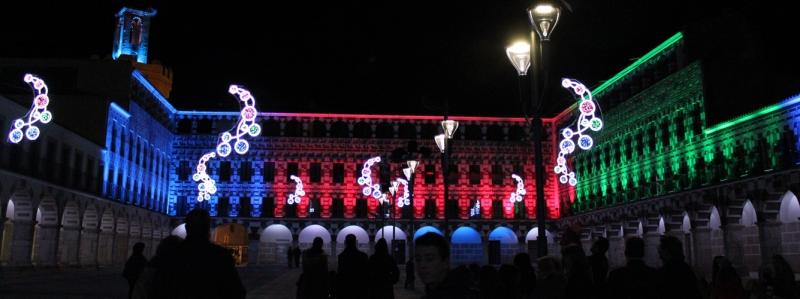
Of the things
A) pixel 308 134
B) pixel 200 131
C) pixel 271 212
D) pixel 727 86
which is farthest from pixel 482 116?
pixel 727 86

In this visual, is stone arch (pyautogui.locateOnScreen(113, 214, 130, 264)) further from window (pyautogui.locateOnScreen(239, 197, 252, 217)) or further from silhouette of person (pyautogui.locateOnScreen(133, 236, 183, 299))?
silhouette of person (pyautogui.locateOnScreen(133, 236, 183, 299))

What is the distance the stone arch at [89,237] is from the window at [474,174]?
2680 centimetres

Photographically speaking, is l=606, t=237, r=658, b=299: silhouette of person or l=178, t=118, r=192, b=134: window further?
l=178, t=118, r=192, b=134: window

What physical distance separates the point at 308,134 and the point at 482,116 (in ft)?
43.4

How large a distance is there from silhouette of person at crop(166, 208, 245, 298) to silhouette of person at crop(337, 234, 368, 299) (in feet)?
13.9

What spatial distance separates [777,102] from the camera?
27.1 metres

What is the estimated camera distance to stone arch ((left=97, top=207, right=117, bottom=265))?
1559 inches

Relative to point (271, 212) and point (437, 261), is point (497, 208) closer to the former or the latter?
point (271, 212)

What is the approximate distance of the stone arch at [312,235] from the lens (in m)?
52.2

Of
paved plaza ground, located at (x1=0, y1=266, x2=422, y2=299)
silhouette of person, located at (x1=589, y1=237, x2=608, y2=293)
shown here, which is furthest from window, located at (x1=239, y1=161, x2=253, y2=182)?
silhouette of person, located at (x1=589, y1=237, x2=608, y2=293)

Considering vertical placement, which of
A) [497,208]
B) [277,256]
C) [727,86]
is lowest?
[277,256]

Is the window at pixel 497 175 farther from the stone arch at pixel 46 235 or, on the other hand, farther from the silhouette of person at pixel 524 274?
the silhouette of person at pixel 524 274

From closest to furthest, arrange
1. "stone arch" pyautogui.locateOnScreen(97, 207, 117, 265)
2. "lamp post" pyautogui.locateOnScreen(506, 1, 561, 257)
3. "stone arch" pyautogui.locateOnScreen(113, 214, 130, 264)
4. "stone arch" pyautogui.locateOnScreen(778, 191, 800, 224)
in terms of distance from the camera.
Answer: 1. "lamp post" pyautogui.locateOnScreen(506, 1, 561, 257)
2. "stone arch" pyautogui.locateOnScreen(778, 191, 800, 224)
3. "stone arch" pyautogui.locateOnScreen(97, 207, 117, 265)
4. "stone arch" pyautogui.locateOnScreen(113, 214, 130, 264)

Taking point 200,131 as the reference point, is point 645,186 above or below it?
below
